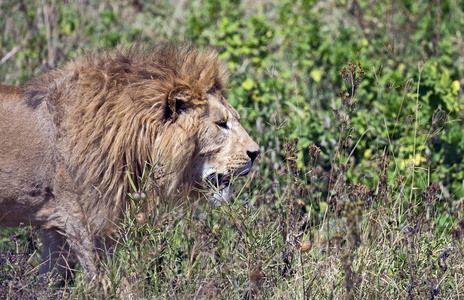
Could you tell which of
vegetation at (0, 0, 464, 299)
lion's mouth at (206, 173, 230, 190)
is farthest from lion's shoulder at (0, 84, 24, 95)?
lion's mouth at (206, 173, 230, 190)

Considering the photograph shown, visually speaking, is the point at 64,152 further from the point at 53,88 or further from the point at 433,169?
the point at 433,169

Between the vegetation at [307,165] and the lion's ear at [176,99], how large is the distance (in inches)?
17.6

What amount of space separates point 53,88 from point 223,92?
0.89 meters

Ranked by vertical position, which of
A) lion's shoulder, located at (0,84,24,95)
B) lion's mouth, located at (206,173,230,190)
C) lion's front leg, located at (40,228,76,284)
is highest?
lion's shoulder, located at (0,84,24,95)

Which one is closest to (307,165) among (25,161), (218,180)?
(218,180)

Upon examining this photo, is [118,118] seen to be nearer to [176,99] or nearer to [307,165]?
[176,99]

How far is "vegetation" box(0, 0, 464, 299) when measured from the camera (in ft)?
8.64

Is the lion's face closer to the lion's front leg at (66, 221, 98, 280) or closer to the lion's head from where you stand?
the lion's head

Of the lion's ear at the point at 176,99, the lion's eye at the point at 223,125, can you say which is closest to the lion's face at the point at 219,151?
the lion's eye at the point at 223,125

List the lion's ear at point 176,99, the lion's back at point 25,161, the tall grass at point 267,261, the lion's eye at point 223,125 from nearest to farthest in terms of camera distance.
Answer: the tall grass at point 267,261 → the lion's back at point 25,161 → the lion's ear at point 176,99 → the lion's eye at point 223,125

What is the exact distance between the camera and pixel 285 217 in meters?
3.15

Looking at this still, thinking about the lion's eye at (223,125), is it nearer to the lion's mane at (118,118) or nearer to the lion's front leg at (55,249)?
the lion's mane at (118,118)

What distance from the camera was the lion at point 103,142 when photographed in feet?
9.03

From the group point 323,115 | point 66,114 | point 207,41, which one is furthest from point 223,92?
point 207,41
